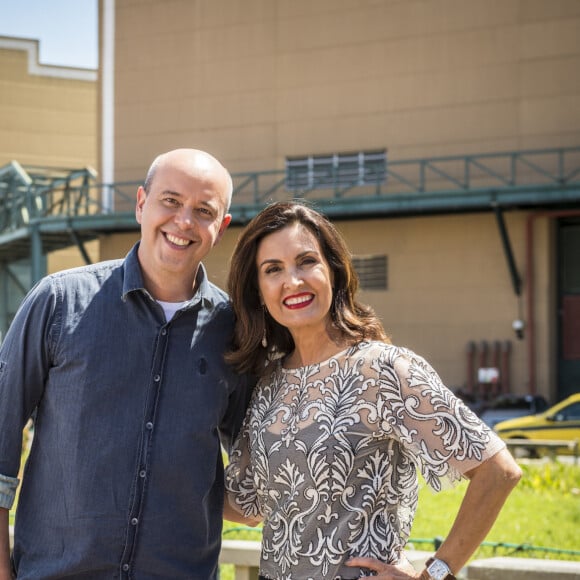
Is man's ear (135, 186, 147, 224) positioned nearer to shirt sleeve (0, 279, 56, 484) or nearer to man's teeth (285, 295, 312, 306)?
shirt sleeve (0, 279, 56, 484)

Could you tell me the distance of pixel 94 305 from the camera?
12.6ft

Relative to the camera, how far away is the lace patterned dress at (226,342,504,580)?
354cm

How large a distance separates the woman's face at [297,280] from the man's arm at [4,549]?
1167mm

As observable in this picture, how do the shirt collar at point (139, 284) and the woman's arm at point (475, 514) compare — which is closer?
the woman's arm at point (475, 514)

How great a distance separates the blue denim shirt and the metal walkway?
2050cm

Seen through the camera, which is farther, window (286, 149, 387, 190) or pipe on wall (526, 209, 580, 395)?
window (286, 149, 387, 190)

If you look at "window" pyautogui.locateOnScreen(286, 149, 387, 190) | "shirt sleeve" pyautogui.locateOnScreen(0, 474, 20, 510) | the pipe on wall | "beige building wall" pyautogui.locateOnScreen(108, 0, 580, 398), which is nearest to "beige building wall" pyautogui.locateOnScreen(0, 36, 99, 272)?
"beige building wall" pyautogui.locateOnScreen(108, 0, 580, 398)

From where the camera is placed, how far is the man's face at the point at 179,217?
3.90 metres

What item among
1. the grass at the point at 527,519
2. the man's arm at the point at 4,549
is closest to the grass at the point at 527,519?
the grass at the point at 527,519

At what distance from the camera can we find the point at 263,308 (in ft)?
13.6

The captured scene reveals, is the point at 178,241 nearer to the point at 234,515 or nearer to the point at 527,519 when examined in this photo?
the point at 234,515

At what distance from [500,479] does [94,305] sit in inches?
59.6

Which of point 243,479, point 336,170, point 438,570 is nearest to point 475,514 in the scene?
point 438,570

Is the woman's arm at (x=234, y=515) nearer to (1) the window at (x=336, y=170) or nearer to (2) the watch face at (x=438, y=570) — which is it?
(2) the watch face at (x=438, y=570)
